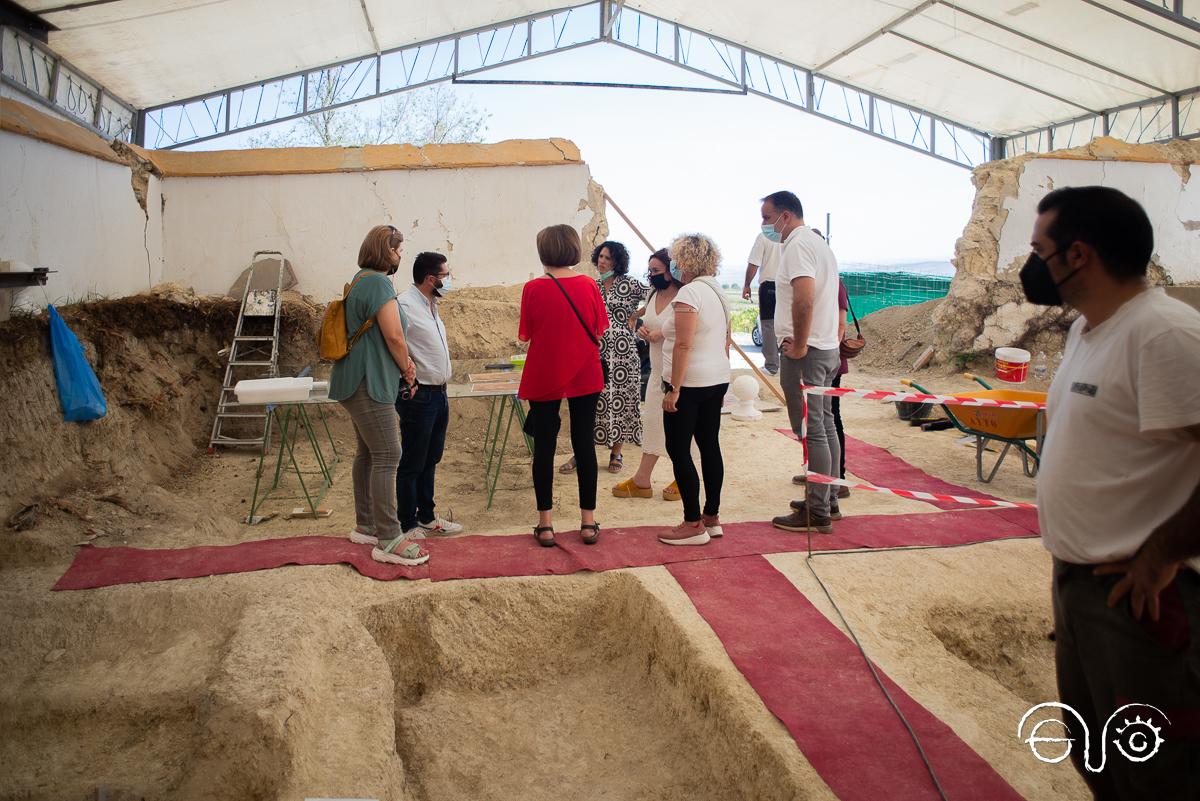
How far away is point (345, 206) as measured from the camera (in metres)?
8.24

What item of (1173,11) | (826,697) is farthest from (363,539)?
(1173,11)

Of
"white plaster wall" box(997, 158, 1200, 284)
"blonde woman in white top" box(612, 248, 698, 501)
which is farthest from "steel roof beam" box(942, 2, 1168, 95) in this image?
"blonde woman in white top" box(612, 248, 698, 501)

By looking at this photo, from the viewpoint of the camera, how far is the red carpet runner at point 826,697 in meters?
2.58

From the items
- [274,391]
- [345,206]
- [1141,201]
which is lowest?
[274,391]

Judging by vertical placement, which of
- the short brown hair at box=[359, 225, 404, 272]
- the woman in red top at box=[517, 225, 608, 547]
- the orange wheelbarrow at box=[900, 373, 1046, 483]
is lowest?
the orange wheelbarrow at box=[900, 373, 1046, 483]

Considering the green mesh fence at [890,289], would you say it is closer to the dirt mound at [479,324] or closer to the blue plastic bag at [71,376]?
the dirt mound at [479,324]

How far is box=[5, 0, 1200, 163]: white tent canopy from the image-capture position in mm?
9461

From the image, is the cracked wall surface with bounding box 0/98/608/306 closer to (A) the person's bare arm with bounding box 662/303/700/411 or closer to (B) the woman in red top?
(B) the woman in red top

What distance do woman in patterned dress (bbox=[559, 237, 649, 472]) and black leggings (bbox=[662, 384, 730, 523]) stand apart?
1.75 meters

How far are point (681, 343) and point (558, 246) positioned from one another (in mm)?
802

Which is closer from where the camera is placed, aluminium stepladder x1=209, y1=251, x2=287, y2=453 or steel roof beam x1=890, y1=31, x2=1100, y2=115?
aluminium stepladder x1=209, y1=251, x2=287, y2=453

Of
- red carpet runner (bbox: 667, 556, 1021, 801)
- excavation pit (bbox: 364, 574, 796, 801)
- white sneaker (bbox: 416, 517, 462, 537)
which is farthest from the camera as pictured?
white sneaker (bbox: 416, 517, 462, 537)

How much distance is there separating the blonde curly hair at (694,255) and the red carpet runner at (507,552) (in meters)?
1.50

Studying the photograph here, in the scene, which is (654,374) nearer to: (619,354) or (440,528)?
(619,354)
